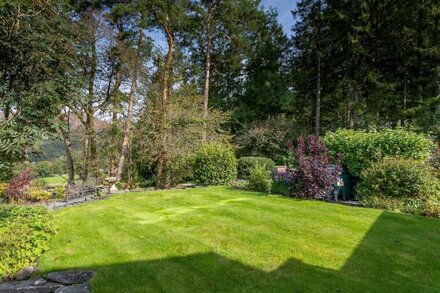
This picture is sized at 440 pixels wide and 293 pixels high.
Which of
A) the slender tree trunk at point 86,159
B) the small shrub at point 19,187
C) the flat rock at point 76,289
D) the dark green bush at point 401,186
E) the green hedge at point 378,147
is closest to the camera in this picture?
the flat rock at point 76,289

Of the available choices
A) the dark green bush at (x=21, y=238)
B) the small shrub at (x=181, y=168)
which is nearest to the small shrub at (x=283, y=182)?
the small shrub at (x=181, y=168)

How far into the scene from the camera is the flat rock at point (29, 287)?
134 inches

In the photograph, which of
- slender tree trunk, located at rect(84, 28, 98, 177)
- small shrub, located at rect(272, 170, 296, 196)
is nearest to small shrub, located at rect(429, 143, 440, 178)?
small shrub, located at rect(272, 170, 296, 196)

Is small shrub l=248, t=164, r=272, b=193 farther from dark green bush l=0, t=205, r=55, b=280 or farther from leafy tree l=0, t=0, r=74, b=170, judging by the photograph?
leafy tree l=0, t=0, r=74, b=170

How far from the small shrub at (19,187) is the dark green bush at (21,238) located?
24.3ft

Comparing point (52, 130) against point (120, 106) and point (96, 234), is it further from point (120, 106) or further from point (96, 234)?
point (120, 106)

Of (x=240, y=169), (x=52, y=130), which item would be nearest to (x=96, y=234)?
(x=52, y=130)

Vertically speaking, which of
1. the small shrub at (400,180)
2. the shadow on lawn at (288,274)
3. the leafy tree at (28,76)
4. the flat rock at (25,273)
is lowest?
the flat rock at (25,273)

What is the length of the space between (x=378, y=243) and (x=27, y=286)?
4793 millimetres

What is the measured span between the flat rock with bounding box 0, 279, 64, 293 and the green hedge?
7375mm

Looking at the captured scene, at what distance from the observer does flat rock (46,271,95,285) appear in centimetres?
355

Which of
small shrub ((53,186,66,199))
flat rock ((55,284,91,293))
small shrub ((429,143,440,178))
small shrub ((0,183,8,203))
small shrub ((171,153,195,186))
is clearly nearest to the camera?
flat rock ((55,284,91,293))

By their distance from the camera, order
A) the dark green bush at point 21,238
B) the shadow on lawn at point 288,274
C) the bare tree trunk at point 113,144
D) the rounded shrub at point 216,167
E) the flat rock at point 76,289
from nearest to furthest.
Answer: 1. the shadow on lawn at point 288,274
2. the flat rock at point 76,289
3. the dark green bush at point 21,238
4. the rounded shrub at point 216,167
5. the bare tree trunk at point 113,144

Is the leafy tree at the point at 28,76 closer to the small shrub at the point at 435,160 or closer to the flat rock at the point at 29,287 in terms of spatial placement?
the flat rock at the point at 29,287
